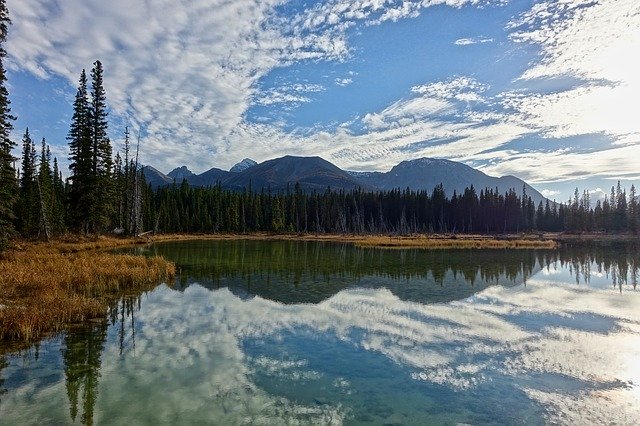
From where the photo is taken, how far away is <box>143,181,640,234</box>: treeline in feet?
433

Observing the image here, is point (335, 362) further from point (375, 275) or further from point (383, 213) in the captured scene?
point (383, 213)

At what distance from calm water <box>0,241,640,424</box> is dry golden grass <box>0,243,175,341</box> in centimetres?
138

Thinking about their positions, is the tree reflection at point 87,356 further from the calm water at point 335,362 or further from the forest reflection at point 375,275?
the forest reflection at point 375,275

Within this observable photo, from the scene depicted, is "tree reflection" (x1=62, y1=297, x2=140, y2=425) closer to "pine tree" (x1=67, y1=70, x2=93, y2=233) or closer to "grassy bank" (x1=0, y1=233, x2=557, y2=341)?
"grassy bank" (x1=0, y1=233, x2=557, y2=341)

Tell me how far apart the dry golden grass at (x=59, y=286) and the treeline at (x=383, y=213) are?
95190mm

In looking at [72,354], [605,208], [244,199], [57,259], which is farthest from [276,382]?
[605,208]

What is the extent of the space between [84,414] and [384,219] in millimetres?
144701

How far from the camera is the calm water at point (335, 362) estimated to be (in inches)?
415

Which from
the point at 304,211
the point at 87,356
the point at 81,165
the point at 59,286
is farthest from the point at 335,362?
the point at 304,211

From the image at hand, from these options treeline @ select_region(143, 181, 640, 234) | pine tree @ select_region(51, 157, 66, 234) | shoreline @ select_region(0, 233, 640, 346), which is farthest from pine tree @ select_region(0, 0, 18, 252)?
treeline @ select_region(143, 181, 640, 234)

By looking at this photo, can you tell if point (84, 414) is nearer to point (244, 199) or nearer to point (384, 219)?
point (244, 199)

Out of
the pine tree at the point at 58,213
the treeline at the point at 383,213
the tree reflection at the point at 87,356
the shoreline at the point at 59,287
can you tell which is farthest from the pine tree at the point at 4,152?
the treeline at the point at 383,213

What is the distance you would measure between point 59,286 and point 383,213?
134591 mm

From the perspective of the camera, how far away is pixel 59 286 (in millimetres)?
22453
